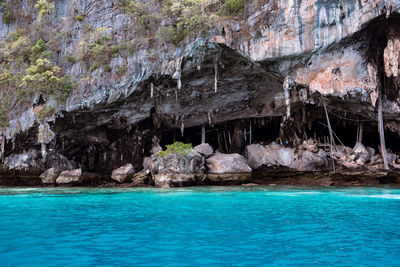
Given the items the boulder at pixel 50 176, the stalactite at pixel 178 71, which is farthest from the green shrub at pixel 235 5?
the boulder at pixel 50 176

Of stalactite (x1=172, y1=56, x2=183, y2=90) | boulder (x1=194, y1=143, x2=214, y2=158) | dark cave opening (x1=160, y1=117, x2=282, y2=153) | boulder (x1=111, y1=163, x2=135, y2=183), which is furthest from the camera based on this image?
dark cave opening (x1=160, y1=117, x2=282, y2=153)

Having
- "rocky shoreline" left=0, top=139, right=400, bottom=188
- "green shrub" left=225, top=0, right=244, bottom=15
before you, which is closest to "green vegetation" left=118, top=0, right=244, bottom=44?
"green shrub" left=225, top=0, right=244, bottom=15

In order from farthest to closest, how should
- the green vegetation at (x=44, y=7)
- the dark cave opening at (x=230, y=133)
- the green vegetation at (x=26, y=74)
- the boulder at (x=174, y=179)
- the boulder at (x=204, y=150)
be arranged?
the green vegetation at (x=44, y=7) < the dark cave opening at (x=230, y=133) < the green vegetation at (x=26, y=74) < the boulder at (x=204, y=150) < the boulder at (x=174, y=179)

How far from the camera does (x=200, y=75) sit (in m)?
17.0

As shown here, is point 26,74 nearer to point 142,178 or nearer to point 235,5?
point 142,178

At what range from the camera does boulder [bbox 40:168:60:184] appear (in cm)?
2059

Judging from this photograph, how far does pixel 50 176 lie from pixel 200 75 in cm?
1150

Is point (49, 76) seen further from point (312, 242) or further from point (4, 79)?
point (312, 242)

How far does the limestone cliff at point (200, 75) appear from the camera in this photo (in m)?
13.3

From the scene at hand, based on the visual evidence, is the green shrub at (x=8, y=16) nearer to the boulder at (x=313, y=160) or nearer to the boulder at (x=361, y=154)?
the boulder at (x=313, y=160)

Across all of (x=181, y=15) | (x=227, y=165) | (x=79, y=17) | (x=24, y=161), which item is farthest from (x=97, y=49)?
(x=227, y=165)

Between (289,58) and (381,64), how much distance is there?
3.66 meters

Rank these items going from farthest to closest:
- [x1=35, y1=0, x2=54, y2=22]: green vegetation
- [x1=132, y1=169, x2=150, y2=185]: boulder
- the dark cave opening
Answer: [x1=35, y1=0, x2=54, y2=22]: green vegetation, the dark cave opening, [x1=132, y1=169, x2=150, y2=185]: boulder

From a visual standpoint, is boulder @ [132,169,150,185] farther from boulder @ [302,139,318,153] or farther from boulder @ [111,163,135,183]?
boulder @ [302,139,318,153]
